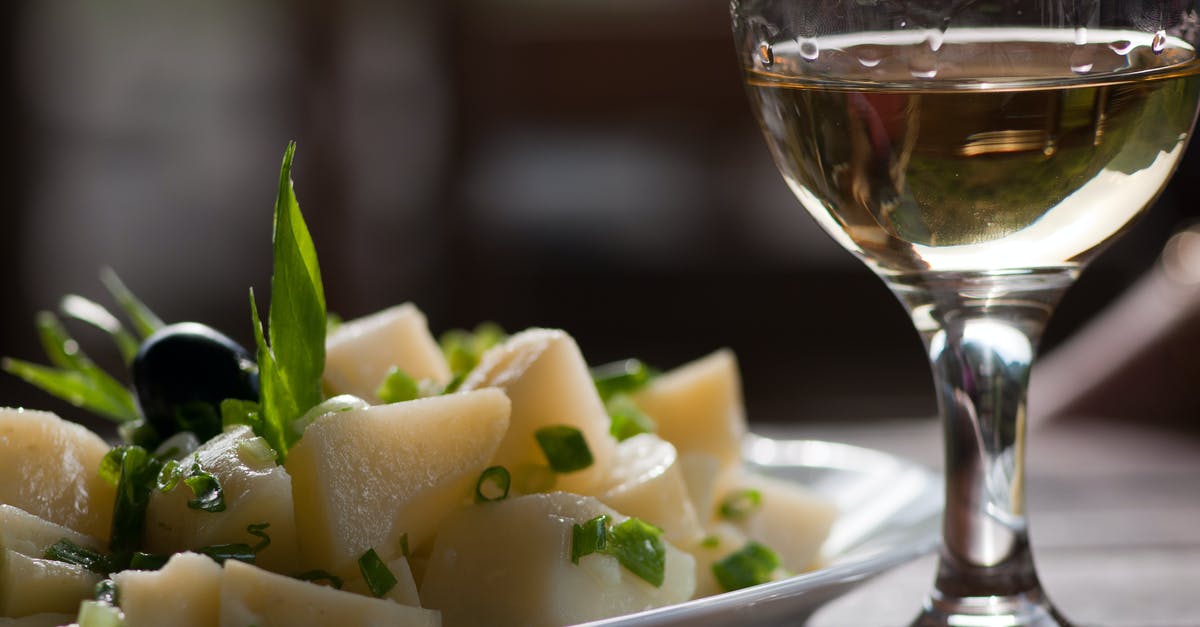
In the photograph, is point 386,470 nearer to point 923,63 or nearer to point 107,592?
point 107,592

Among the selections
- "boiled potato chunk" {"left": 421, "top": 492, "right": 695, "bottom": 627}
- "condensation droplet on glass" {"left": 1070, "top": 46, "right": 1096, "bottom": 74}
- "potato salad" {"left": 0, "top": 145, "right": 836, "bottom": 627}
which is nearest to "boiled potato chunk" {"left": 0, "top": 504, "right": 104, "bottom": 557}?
"potato salad" {"left": 0, "top": 145, "right": 836, "bottom": 627}

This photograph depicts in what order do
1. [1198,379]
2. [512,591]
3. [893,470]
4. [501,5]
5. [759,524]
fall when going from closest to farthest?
[512,591], [759,524], [893,470], [1198,379], [501,5]

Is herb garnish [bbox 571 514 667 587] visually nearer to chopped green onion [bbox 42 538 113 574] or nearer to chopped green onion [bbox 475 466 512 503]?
chopped green onion [bbox 475 466 512 503]

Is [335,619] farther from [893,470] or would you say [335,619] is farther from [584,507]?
[893,470]

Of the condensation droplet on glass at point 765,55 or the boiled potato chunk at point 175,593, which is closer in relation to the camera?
the boiled potato chunk at point 175,593

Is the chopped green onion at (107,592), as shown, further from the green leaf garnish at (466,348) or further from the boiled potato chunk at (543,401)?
the green leaf garnish at (466,348)

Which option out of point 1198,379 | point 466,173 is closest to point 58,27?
point 466,173

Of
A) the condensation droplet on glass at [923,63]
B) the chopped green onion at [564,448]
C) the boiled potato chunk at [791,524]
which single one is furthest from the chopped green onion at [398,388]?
the condensation droplet on glass at [923,63]
